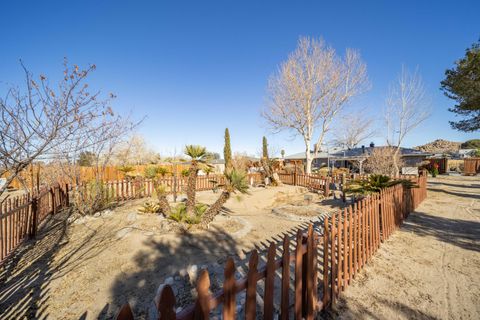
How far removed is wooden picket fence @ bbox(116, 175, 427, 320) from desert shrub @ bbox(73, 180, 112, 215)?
7029mm

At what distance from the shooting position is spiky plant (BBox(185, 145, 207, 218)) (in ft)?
19.8

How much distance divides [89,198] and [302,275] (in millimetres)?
8232

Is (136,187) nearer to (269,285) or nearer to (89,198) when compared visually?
(89,198)

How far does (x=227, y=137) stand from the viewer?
3119cm

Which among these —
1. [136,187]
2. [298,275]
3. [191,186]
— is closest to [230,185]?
[191,186]

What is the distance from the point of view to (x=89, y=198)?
24.8ft

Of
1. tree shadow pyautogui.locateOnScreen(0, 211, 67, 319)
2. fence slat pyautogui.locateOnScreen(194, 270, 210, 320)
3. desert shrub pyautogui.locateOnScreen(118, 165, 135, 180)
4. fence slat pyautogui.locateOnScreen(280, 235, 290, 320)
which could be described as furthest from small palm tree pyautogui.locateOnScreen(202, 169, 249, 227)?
desert shrub pyautogui.locateOnScreen(118, 165, 135, 180)

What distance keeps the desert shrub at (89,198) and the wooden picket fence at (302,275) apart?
23.1 feet

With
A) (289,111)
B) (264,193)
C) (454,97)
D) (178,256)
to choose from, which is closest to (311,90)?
(289,111)

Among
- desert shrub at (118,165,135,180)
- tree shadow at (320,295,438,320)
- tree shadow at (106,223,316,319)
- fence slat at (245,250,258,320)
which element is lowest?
tree shadow at (106,223,316,319)

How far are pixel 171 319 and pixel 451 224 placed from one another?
328 inches

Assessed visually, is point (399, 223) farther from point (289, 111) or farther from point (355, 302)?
point (289, 111)

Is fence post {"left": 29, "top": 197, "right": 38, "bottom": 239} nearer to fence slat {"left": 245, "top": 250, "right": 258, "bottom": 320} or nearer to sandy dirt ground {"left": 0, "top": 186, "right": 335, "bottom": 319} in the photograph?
sandy dirt ground {"left": 0, "top": 186, "right": 335, "bottom": 319}

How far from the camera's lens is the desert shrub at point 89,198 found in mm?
7275
